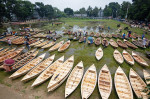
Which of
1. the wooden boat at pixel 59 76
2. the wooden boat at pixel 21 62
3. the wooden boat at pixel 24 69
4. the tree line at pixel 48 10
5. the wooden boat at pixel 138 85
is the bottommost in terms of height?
the wooden boat at pixel 138 85

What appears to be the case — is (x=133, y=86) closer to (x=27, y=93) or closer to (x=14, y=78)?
(x=27, y=93)

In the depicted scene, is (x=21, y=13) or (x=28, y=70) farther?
(x=21, y=13)

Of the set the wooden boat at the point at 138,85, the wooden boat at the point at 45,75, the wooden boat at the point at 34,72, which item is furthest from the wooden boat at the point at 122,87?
the wooden boat at the point at 34,72

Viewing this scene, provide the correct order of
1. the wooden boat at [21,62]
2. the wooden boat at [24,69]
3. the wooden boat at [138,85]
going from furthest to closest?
the wooden boat at [21,62] < the wooden boat at [24,69] < the wooden boat at [138,85]

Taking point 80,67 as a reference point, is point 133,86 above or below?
below

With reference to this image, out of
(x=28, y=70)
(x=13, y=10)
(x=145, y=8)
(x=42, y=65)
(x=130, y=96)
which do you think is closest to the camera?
(x=130, y=96)

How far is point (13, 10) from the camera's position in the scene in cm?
5403

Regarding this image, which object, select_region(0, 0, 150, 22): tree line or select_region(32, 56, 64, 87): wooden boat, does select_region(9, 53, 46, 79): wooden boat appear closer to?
select_region(32, 56, 64, 87): wooden boat

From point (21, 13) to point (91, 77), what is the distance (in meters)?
68.2

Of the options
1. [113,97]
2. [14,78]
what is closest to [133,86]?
[113,97]

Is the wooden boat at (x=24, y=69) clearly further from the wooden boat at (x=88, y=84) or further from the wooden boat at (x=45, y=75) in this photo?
the wooden boat at (x=88, y=84)

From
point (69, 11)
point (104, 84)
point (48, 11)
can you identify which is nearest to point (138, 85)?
point (104, 84)

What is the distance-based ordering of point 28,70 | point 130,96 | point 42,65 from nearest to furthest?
point 130,96, point 28,70, point 42,65

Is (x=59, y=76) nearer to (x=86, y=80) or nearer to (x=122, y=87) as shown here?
(x=86, y=80)
